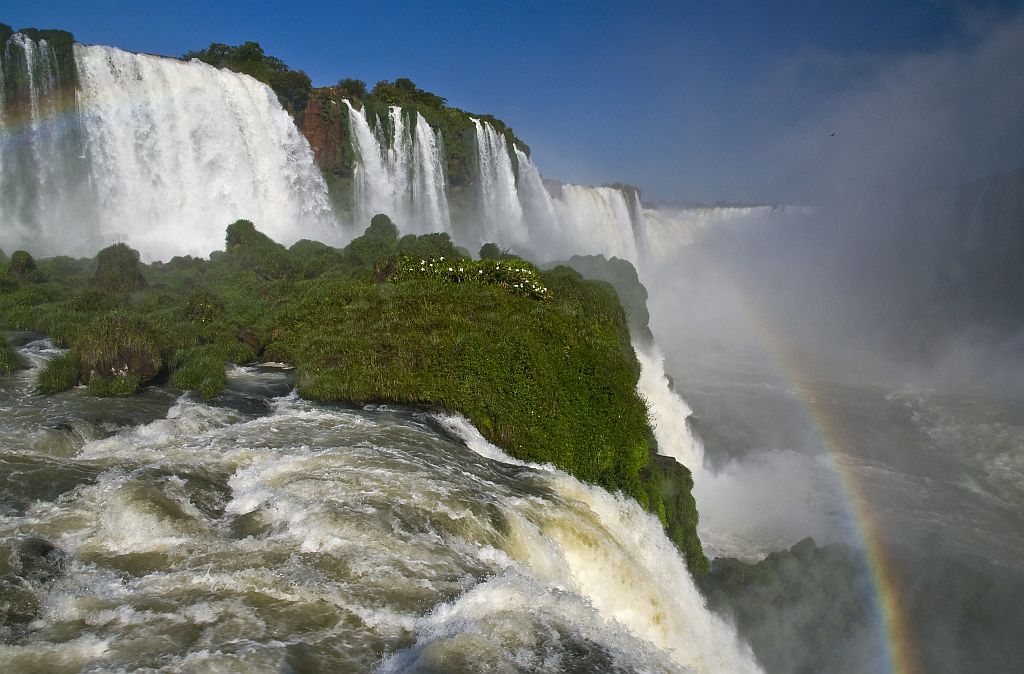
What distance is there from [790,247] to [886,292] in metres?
12.9

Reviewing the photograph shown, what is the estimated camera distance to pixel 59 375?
973cm

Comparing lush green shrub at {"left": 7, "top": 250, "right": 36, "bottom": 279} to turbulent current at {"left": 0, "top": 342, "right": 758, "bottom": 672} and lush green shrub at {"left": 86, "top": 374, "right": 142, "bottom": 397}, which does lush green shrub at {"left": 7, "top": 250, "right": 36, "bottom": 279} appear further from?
turbulent current at {"left": 0, "top": 342, "right": 758, "bottom": 672}

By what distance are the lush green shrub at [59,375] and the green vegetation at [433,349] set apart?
0.07 feet

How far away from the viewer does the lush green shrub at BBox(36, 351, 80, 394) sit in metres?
9.57

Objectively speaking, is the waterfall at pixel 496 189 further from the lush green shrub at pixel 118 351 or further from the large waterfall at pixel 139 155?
the lush green shrub at pixel 118 351

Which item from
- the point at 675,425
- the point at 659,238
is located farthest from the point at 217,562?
the point at 659,238

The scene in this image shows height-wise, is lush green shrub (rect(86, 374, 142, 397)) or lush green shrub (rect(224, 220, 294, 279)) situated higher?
lush green shrub (rect(224, 220, 294, 279))

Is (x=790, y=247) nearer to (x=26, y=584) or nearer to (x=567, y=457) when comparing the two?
(x=567, y=457)

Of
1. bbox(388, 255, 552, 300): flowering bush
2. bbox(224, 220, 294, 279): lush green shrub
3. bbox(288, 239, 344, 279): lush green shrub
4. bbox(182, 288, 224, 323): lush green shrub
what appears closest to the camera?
bbox(388, 255, 552, 300): flowering bush

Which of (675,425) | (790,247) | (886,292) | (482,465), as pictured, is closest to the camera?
(482,465)

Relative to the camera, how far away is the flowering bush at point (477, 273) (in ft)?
47.0

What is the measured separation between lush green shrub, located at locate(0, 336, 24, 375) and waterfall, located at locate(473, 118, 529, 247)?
34.2 m

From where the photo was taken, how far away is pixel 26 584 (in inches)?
187

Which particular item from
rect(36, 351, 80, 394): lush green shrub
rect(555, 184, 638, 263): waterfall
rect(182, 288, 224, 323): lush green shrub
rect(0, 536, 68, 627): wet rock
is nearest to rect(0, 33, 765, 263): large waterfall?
rect(555, 184, 638, 263): waterfall
